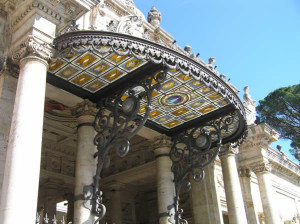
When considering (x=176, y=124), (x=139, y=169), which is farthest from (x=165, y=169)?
(x=139, y=169)

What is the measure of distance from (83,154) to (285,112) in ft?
65.7

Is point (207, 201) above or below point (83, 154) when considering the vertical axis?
below

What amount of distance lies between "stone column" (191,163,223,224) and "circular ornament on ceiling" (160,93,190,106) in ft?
10.9

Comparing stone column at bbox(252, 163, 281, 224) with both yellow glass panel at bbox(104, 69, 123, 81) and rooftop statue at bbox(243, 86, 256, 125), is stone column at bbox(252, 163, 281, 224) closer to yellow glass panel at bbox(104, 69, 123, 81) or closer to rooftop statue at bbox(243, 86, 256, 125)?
rooftop statue at bbox(243, 86, 256, 125)

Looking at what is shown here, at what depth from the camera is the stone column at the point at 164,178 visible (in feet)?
30.6

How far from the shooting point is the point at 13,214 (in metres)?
4.50

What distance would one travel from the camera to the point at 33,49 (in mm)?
5742

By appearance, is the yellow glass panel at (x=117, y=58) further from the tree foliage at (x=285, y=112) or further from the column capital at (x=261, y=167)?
the tree foliage at (x=285, y=112)

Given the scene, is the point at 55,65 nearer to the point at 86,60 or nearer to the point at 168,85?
the point at 86,60

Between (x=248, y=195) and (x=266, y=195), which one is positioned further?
(x=248, y=195)

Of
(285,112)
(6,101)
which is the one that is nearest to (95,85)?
(6,101)

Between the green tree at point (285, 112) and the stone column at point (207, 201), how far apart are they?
575 inches

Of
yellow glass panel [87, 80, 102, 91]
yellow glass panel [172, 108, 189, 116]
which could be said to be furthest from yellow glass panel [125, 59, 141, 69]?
yellow glass panel [172, 108, 189, 116]

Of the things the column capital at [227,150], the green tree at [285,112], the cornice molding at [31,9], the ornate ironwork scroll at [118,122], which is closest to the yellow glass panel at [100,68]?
the ornate ironwork scroll at [118,122]
